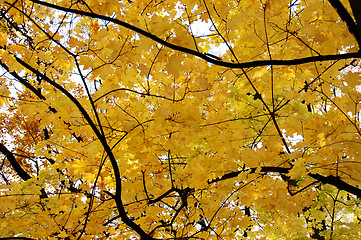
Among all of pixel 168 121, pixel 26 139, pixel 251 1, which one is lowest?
pixel 168 121

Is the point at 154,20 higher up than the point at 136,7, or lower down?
lower down

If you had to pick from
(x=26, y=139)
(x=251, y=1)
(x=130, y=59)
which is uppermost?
(x=26, y=139)

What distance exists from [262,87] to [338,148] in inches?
40.8

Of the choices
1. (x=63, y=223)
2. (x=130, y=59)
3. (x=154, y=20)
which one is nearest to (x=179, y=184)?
(x=63, y=223)

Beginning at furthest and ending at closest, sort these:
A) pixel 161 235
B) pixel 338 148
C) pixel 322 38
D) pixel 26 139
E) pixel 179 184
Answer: pixel 26 139
pixel 161 235
pixel 179 184
pixel 322 38
pixel 338 148

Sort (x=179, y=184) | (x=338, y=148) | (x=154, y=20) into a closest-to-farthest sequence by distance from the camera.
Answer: (x=154, y=20), (x=338, y=148), (x=179, y=184)

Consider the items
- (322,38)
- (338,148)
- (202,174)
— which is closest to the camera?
(338,148)

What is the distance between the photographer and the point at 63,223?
2.42m

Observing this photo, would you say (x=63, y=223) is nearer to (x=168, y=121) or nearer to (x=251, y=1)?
(x=168, y=121)

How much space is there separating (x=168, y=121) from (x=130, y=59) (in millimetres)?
578

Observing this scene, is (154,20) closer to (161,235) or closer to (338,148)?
(338,148)

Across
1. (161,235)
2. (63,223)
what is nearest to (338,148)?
(63,223)

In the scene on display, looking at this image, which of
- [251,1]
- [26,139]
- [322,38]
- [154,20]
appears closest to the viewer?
[154,20]

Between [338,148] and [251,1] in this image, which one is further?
[251,1]
